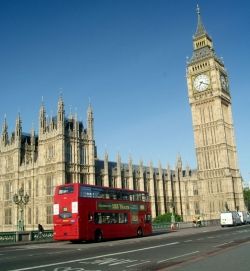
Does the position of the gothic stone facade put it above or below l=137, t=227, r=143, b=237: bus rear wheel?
above

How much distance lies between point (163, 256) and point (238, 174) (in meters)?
73.0

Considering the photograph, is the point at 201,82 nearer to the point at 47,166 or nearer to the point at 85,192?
the point at 47,166

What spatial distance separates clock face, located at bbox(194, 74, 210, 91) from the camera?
89250 millimetres

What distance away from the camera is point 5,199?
2813 inches

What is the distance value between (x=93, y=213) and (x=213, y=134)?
60317mm

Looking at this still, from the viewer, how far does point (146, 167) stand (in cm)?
9425

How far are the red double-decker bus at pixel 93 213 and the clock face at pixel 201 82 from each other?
2315 inches

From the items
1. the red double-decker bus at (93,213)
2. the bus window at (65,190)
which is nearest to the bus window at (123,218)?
the red double-decker bus at (93,213)

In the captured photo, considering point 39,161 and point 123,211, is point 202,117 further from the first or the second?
point 123,211

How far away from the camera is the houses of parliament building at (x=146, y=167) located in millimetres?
64188

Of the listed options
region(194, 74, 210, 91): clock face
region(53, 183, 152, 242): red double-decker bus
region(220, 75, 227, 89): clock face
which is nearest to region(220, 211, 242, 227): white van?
region(53, 183, 152, 242): red double-decker bus

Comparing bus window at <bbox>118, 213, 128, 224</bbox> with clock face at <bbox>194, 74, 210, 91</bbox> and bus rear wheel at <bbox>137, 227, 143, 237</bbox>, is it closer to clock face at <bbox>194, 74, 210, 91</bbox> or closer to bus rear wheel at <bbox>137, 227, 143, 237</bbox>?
bus rear wheel at <bbox>137, 227, 143, 237</bbox>

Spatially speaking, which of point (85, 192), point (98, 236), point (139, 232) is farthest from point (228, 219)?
point (85, 192)

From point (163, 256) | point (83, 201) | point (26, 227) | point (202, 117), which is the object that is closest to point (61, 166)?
point (26, 227)
